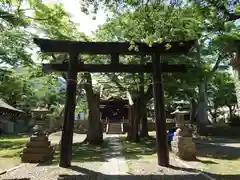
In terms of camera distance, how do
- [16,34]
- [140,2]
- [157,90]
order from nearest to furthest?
[140,2] → [157,90] → [16,34]

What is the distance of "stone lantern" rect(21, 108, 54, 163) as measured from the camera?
1073 cm

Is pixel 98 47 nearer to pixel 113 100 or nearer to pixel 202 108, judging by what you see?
pixel 202 108

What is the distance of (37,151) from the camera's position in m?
10.9

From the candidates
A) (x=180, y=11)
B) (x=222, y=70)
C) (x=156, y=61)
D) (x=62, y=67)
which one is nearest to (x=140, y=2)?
(x=180, y=11)

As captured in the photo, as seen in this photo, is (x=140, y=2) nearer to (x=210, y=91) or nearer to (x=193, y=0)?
(x=193, y=0)

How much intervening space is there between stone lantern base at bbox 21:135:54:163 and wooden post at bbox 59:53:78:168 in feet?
9.24

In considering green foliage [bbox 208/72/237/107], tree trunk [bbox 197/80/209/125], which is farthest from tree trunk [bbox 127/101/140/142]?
green foliage [bbox 208/72/237/107]

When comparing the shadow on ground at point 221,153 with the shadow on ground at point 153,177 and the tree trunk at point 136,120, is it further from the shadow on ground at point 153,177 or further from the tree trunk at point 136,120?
the tree trunk at point 136,120

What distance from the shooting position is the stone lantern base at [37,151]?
10.7m

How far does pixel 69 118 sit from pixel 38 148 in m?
3.47

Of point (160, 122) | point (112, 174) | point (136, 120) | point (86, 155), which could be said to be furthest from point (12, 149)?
point (160, 122)

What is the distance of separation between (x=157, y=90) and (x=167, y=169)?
2.65 meters

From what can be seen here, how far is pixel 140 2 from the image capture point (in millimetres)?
6914

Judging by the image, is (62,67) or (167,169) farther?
(62,67)
